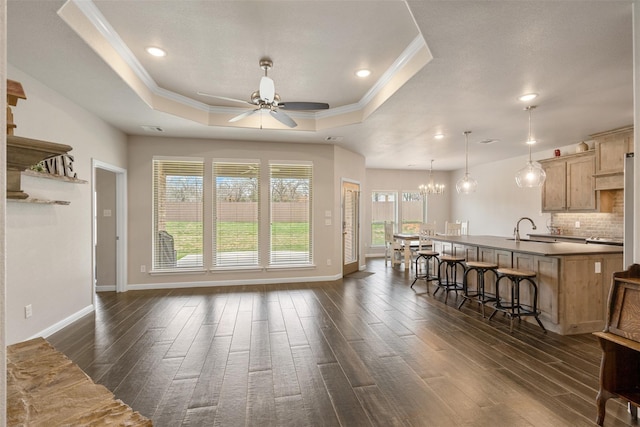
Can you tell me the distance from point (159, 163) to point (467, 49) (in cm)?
542

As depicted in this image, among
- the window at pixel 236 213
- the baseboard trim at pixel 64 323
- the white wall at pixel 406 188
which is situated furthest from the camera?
the white wall at pixel 406 188

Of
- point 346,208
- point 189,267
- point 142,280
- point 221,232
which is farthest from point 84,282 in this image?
point 346,208

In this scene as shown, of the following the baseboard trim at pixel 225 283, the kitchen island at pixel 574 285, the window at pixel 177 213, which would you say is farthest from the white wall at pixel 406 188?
the kitchen island at pixel 574 285

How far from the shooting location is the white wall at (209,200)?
5.83 meters

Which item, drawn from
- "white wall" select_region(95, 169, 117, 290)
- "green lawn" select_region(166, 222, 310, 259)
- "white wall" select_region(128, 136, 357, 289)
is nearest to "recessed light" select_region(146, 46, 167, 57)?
"white wall" select_region(128, 136, 357, 289)

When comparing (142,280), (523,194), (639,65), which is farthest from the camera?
(523,194)

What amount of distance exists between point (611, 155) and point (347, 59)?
5.16 metres

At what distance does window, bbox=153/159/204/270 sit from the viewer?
19.5 feet

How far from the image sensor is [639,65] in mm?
2127

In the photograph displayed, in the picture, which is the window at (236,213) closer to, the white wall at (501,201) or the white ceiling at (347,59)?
the white ceiling at (347,59)

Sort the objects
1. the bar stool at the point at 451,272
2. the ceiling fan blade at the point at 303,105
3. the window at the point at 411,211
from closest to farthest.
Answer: the ceiling fan blade at the point at 303,105 → the bar stool at the point at 451,272 → the window at the point at 411,211

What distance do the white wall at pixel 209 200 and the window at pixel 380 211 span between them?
373 cm

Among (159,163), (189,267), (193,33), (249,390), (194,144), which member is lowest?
(249,390)

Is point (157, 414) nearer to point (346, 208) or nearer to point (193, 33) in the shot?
point (193, 33)
